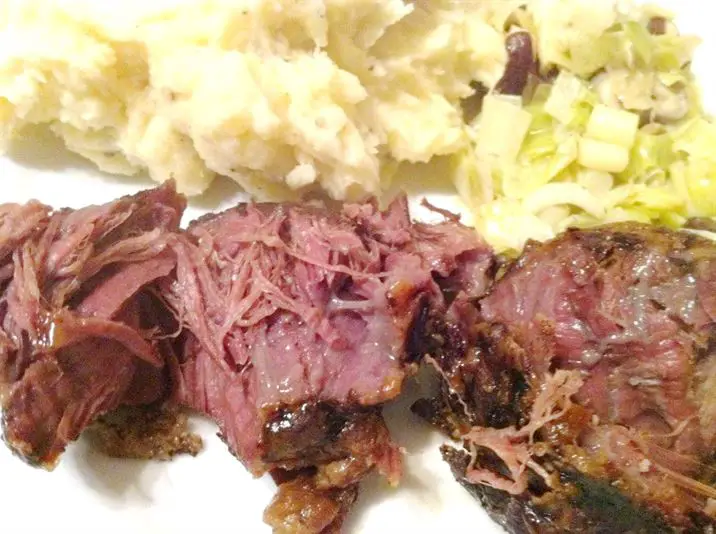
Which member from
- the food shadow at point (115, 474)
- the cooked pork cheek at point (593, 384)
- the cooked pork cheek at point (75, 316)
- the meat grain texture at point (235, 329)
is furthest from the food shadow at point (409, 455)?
the cooked pork cheek at point (75, 316)

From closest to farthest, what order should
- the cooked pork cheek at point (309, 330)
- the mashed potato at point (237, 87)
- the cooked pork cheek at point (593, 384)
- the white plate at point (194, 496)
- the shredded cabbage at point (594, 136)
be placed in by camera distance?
the cooked pork cheek at point (593, 384)
the cooked pork cheek at point (309, 330)
the white plate at point (194, 496)
the mashed potato at point (237, 87)
the shredded cabbage at point (594, 136)

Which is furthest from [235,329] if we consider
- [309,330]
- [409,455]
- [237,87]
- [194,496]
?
[237,87]

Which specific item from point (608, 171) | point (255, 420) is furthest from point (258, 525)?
point (608, 171)

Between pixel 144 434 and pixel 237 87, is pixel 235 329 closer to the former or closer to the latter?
pixel 144 434

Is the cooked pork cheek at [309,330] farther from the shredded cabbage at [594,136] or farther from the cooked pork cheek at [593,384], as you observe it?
the shredded cabbage at [594,136]

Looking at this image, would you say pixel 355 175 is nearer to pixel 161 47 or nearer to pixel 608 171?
pixel 161 47

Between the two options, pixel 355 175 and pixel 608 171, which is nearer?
pixel 355 175
